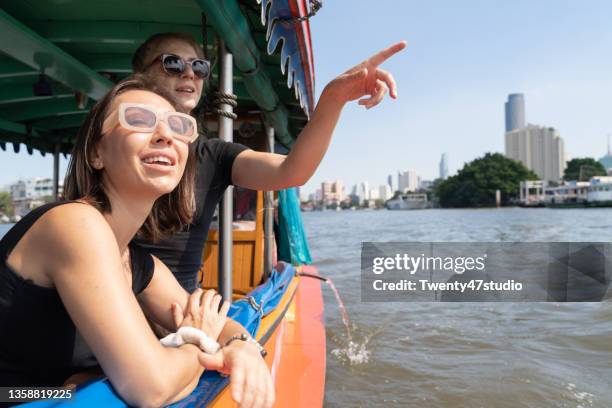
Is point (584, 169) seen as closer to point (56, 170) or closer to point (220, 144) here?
point (56, 170)

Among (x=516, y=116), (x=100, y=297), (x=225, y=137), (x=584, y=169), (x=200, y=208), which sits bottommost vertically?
(x=100, y=297)

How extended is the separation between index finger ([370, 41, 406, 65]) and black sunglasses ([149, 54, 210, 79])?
0.77 m

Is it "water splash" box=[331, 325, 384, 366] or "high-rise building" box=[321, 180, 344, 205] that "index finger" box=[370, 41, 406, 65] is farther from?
"high-rise building" box=[321, 180, 344, 205]

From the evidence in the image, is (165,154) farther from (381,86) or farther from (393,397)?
(393,397)

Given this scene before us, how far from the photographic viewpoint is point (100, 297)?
3.02ft

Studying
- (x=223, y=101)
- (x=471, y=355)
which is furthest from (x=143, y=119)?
(x=471, y=355)

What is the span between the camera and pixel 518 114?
196 meters

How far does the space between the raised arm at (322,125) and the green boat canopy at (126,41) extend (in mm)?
526

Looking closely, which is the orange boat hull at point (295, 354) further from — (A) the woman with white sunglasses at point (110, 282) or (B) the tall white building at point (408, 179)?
(B) the tall white building at point (408, 179)

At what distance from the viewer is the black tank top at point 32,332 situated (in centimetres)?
97

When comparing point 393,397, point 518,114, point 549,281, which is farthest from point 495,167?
point 518,114

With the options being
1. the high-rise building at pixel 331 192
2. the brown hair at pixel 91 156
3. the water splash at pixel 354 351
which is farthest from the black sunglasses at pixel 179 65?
the high-rise building at pixel 331 192

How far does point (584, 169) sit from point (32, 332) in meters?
80.8

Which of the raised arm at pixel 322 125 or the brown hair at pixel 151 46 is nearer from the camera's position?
the raised arm at pixel 322 125
